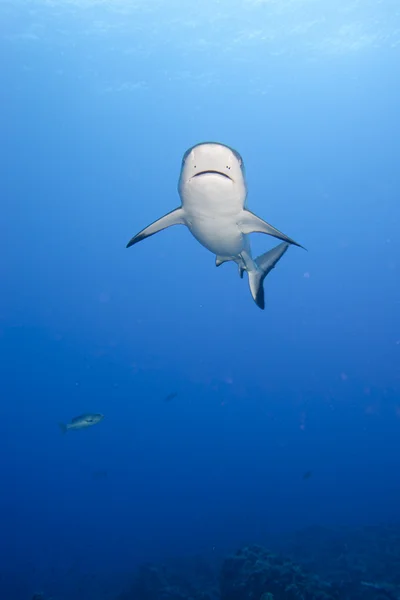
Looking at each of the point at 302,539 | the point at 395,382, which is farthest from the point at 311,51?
the point at 395,382

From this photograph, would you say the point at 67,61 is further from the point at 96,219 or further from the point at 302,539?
the point at 302,539

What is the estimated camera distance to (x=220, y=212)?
5.09 meters

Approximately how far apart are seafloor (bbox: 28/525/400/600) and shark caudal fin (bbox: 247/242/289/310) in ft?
18.2

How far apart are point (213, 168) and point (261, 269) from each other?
311 cm

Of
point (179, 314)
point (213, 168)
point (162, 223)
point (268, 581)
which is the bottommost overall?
point (268, 581)

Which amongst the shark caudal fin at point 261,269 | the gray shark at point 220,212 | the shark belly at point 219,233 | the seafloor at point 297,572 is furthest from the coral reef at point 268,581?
the shark belly at point 219,233

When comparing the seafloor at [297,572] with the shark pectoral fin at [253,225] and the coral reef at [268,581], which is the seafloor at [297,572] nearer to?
the coral reef at [268,581]

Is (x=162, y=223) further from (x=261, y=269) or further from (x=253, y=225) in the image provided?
(x=261, y=269)

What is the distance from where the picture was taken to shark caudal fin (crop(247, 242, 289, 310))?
668 centimetres

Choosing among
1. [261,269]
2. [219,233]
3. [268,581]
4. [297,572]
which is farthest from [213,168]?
[297,572]

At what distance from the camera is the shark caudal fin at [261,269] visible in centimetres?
668

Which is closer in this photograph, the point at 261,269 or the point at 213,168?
the point at 213,168

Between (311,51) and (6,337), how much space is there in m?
50.6

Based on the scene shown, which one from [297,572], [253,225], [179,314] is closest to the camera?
[253,225]
